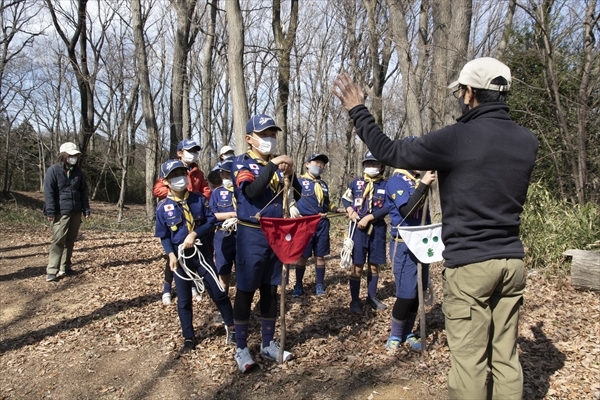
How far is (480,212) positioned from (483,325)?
680 millimetres

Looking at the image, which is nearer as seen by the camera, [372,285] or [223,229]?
Answer: [223,229]

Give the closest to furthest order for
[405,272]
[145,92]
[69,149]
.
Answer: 1. [405,272]
2. [69,149]
3. [145,92]

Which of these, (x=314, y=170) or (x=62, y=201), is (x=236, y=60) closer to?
(x=314, y=170)

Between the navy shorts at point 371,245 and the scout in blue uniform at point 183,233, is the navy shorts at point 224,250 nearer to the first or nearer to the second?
the scout in blue uniform at point 183,233

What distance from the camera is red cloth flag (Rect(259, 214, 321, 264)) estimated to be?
3816 mm

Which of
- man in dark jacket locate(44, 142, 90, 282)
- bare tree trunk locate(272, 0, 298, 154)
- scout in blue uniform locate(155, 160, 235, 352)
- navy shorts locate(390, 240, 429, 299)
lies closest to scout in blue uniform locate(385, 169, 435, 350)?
navy shorts locate(390, 240, 429, 299)

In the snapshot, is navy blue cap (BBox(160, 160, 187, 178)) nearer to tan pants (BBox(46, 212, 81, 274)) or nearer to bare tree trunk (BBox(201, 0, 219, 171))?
tan pants (BBox(46, 212, 81, 274))

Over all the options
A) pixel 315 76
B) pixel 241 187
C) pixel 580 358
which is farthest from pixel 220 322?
pixel 315 76

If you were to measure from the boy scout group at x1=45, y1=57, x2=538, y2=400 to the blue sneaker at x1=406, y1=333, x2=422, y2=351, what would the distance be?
0.4 inches

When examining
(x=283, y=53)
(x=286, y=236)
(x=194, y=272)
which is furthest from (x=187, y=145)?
(x=283, y=53)

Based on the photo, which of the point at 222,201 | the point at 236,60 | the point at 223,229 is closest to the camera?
the point at 223,229

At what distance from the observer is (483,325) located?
8.34 feet

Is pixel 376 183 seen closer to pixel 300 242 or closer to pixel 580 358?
pixel 300 242

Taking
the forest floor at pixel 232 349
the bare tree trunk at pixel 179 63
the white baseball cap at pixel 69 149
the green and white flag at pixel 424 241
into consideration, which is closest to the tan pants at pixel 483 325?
the forest floor at pixel 232 349
